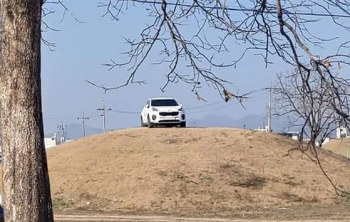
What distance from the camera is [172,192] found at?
2920 cm

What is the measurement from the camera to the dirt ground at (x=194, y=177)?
1103 inches

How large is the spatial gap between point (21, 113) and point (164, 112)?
113 feet

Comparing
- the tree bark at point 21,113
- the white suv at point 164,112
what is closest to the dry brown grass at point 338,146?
the white suv at point 164,112

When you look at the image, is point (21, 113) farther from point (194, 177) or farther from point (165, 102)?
point (165, 102)

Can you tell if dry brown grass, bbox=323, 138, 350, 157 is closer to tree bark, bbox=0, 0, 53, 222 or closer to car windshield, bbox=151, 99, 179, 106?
car windshield, bbox=151, 99, 179, 106

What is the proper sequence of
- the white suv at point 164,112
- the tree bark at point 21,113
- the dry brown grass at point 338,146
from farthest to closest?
the white suv at point 164,112
the dry brown grass at point 338,146
the tree bark at point 21,113

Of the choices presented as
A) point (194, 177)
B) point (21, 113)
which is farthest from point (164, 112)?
point (21, 113)

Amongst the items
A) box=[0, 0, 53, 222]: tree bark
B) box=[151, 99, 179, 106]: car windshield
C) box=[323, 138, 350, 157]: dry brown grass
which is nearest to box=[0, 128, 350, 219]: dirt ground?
box=[323, 138, 350, 157]: dry brown grass

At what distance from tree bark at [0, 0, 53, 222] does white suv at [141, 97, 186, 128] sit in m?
34.2

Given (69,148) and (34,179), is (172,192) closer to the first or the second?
(69,148)

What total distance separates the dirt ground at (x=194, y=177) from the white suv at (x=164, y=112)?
153 centimetres

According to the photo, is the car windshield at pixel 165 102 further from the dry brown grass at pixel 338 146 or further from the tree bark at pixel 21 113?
the tree bark at pixel 21 113

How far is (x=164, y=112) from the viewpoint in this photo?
4016 cm

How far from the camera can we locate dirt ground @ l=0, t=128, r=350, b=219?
1103 inches
